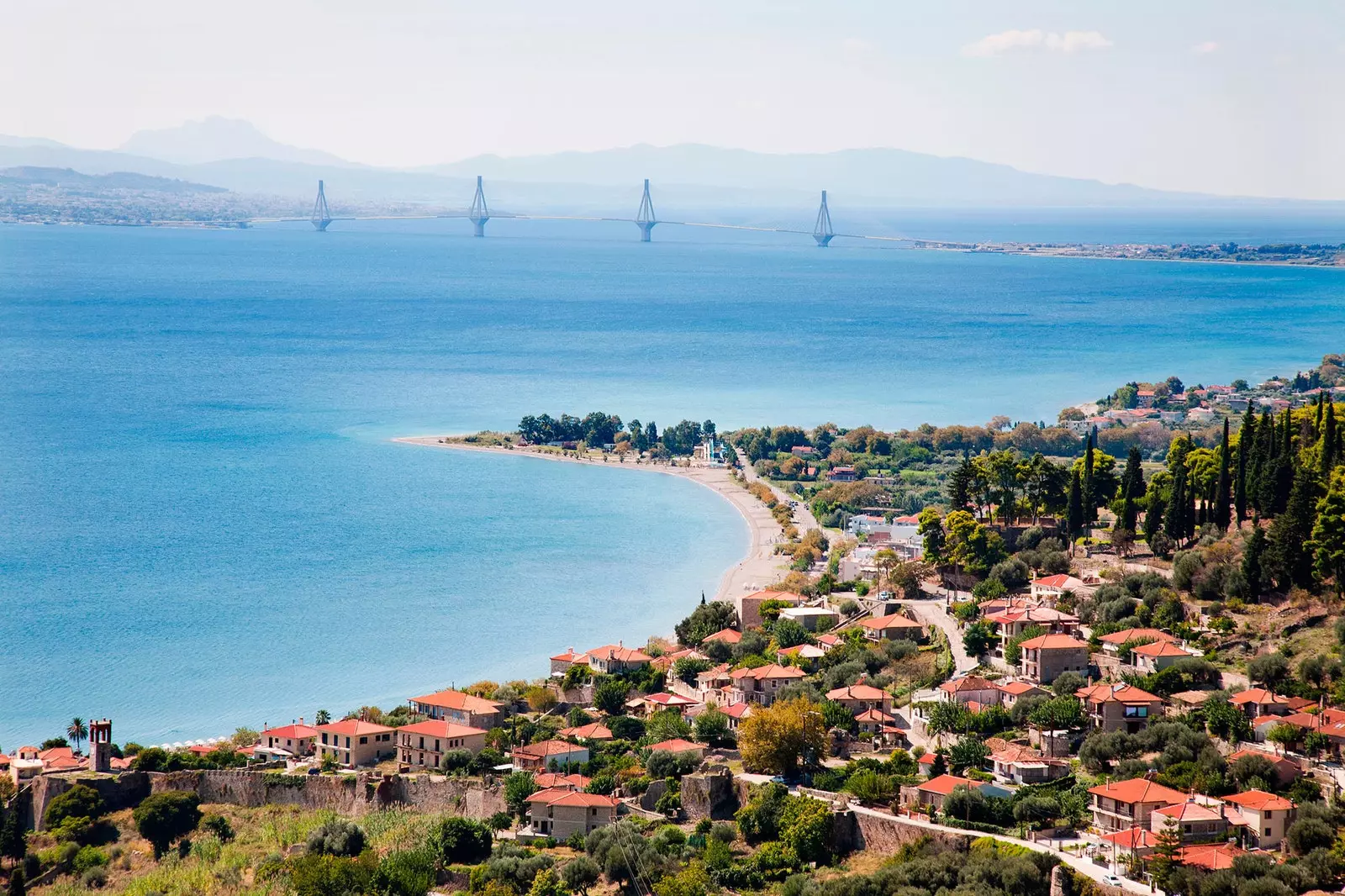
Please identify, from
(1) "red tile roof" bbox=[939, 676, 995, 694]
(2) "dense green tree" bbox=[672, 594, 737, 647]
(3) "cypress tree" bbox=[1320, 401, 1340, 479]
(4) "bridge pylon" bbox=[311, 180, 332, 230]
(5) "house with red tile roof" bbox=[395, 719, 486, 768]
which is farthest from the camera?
(4) "bridge pylon" bbox=[311, 180, 332, 230]

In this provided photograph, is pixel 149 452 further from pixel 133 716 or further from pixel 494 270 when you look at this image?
pixel 494 270

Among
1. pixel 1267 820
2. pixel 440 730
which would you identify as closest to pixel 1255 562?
pixel 1267 820

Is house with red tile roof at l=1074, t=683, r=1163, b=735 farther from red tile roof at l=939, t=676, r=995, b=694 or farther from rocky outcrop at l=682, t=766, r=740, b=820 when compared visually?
rocky outcrop at l=682, t=766, r=740, b=820

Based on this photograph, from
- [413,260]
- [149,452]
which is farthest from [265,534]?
[413,260]

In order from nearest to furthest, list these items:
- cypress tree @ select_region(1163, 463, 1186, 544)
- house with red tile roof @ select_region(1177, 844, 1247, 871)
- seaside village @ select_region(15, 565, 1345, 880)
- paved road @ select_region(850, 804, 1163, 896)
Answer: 1. paved road @ select_region(850, 804, 1163, 896)
2. house with red tile roof @ select_region(1177, 844, 1247, 871)
3. seaside village @ select_region(15, 565, 1345, 880)
4. cypress tree @ select_region(1163, 463, 1186, 544)

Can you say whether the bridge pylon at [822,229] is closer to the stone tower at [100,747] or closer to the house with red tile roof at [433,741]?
the house with red tile roof at [433,741]

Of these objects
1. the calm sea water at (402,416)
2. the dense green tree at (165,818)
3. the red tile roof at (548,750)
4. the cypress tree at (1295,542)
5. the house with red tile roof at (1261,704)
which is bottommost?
the calm sea water at (402,416)

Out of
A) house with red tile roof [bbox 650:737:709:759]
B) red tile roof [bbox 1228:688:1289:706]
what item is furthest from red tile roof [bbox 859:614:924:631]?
red tile roof [bbox 1228:688:1289:706]

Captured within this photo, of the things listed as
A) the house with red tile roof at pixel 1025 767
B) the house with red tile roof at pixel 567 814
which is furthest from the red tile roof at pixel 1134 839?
the house with red tile roof at pixel 567 814
